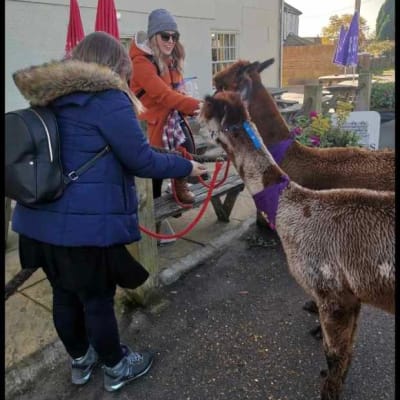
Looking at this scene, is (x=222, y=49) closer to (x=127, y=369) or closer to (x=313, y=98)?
(x=313, y=98)

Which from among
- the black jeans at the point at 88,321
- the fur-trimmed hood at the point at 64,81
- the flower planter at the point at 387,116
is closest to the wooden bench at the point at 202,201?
the black jeans at the point at 88,321

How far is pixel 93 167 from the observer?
1.94 meters

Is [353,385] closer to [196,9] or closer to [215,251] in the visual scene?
[215,251]

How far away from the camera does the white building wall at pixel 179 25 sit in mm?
6293

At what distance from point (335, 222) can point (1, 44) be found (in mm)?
1995

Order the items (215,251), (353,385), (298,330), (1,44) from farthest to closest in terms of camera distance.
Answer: (215,251) → (298,330) → (353,385) → (1,44)

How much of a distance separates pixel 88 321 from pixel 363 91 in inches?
275

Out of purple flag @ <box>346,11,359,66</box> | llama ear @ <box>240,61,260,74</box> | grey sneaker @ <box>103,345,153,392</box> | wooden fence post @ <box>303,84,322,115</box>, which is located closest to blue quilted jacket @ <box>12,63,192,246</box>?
grey sneaker @ <box>103,345,153,392</box>

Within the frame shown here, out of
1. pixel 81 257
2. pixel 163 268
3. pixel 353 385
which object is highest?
pixel 81 257

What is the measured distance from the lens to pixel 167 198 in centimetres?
368

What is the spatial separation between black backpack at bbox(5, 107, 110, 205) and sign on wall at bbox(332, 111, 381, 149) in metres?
4.06

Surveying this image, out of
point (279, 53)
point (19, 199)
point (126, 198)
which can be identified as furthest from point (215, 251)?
point (279, 53)

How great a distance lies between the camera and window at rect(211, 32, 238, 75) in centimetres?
1108

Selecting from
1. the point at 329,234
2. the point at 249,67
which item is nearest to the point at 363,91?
the point at 249,67
